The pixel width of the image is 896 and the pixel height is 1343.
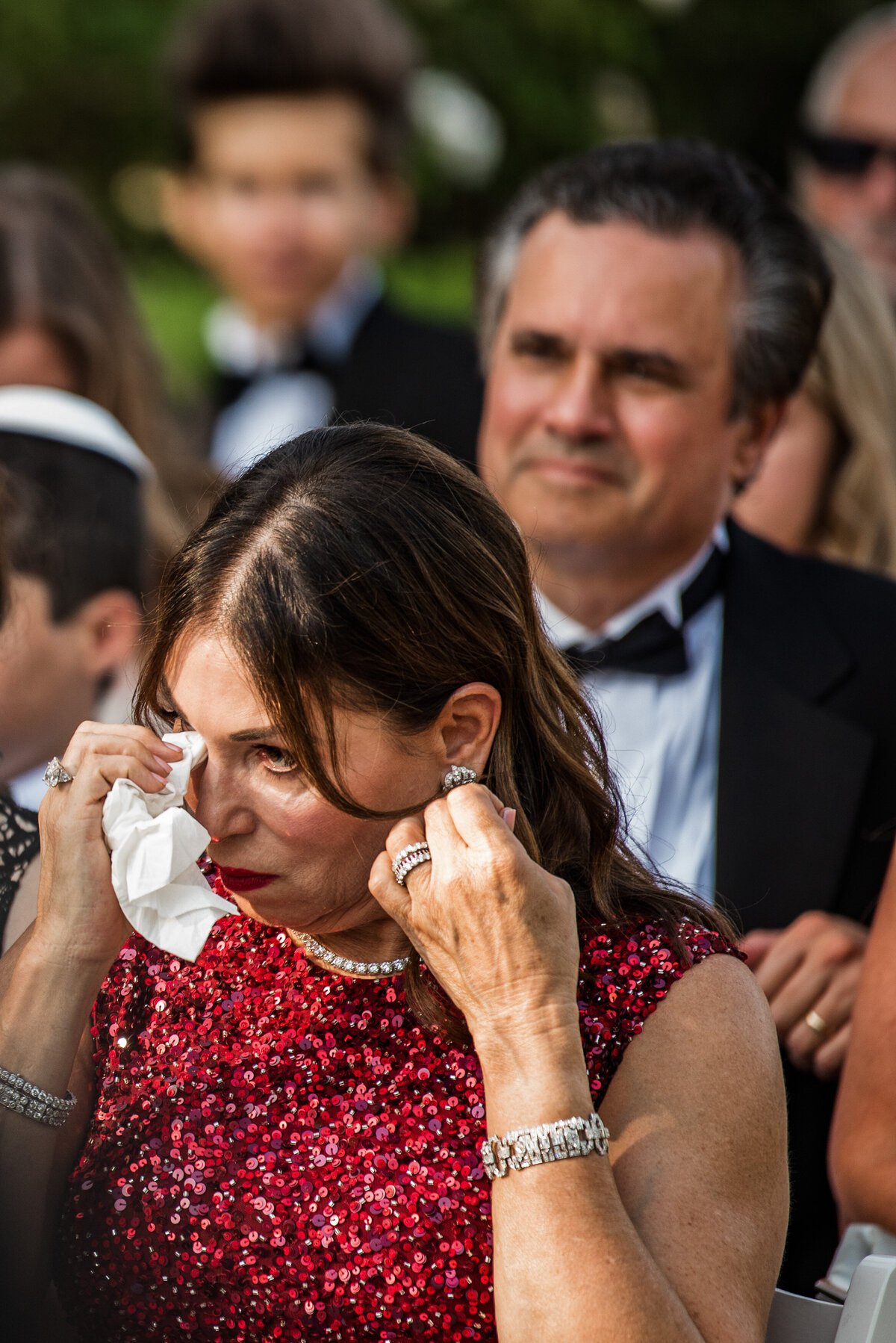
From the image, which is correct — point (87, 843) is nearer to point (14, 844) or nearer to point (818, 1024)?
point (14, 844)

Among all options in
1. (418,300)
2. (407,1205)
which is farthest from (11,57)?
(407,1205)

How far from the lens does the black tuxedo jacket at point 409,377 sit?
176 inches

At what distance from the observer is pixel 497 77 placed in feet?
32.8

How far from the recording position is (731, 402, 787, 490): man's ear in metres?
3.22

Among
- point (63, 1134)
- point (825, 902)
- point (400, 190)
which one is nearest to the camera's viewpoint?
point (63, 1134)

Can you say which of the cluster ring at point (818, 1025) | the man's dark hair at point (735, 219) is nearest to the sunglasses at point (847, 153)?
the man's dark hair at point (735, 219)

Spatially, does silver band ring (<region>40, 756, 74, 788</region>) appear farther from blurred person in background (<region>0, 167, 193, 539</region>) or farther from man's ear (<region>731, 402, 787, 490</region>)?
blurred person in background (<region>0, 167, 193, 539</region>)

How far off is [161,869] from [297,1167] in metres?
0.45

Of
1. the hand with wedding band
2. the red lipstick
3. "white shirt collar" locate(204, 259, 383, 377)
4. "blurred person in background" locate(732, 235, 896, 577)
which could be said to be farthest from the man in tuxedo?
"white shirt collar" locate(204, 259, 383, 377)

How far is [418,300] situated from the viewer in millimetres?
8609

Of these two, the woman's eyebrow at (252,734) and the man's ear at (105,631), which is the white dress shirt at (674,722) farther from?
the woman's eyebrow at (252,734)

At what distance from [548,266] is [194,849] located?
181cm

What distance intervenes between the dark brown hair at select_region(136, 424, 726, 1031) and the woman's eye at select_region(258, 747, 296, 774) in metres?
0.02

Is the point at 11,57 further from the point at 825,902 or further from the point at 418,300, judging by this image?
the point at 825,902
